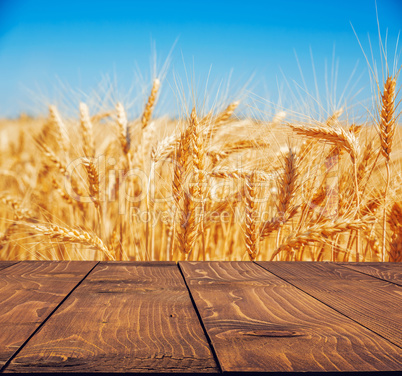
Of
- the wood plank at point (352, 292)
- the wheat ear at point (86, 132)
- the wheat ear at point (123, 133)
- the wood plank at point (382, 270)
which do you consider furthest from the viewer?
the wheat ear at point (86, 132)

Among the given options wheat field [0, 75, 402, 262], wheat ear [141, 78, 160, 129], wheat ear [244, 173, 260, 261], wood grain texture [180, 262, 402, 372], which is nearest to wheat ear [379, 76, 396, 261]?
wheat field [0, 75, 402, 262]

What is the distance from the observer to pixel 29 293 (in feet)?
2.54

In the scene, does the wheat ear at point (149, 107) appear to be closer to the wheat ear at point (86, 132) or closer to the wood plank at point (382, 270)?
the wheat ear at point (86, 132)

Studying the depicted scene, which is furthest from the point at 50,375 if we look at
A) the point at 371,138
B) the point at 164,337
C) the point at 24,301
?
the point at 371,138

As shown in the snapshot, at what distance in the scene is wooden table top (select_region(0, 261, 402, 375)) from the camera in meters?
0.49

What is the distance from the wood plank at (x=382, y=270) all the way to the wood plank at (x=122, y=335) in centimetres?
53

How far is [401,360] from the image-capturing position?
1.67 ft

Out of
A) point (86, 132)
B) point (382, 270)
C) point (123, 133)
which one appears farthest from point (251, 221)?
point (86, 132)

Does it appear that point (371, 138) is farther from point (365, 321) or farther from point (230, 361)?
point (230, 361)

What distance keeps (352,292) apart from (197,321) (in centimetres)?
39

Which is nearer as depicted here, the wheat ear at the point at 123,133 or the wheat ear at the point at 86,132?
the wheat ear at the point at 123,133

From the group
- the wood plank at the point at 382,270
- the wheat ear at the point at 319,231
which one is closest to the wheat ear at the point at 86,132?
the wheat ear at the point at 319,231

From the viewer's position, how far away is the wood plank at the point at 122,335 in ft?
1.57

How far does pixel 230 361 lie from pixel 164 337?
4.5 inches
